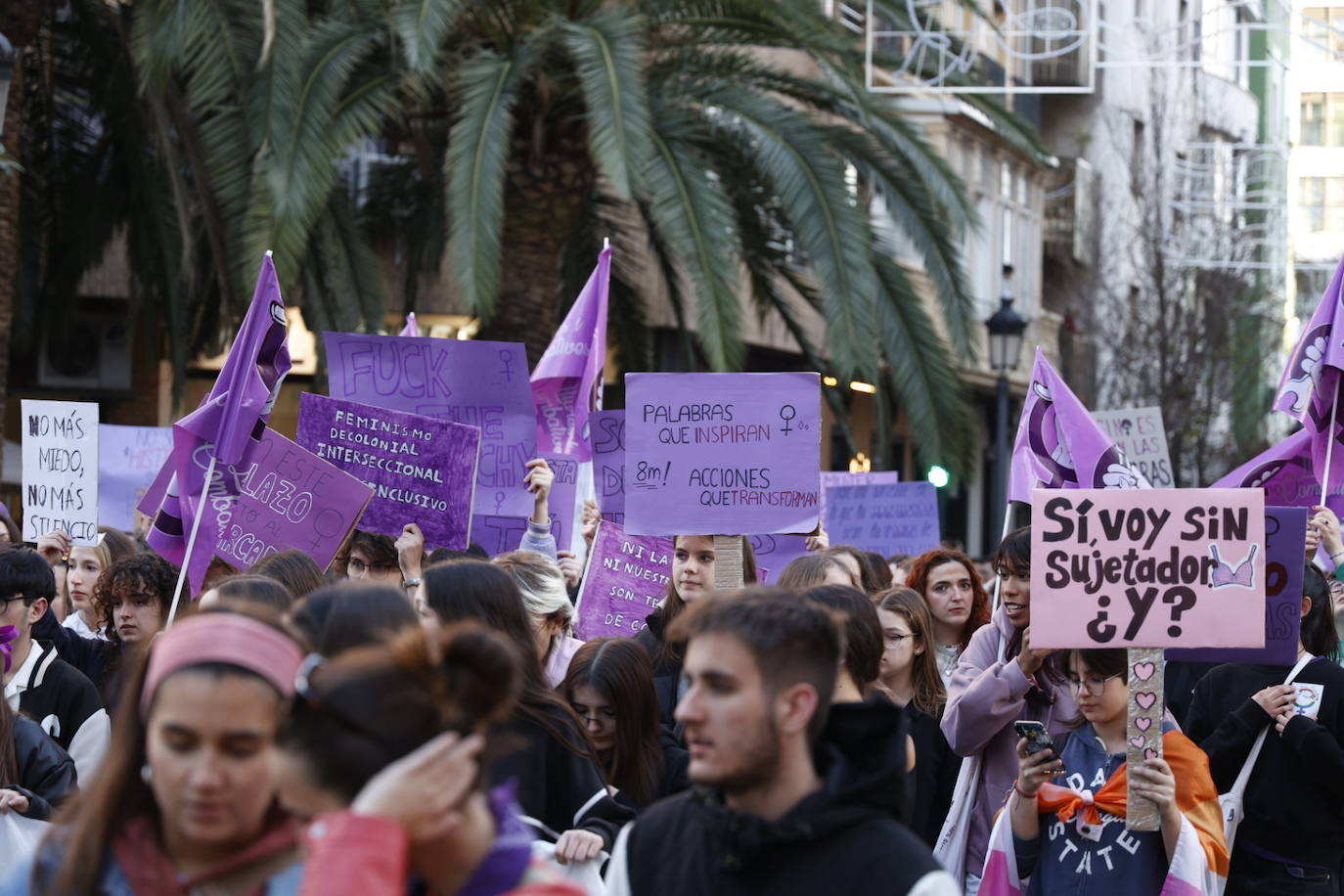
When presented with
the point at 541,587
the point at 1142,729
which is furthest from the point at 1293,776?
the point at 541,587

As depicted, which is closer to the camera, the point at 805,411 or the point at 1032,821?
the point at 1032,821

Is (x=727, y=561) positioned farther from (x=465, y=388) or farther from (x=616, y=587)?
(x=465, y=388)

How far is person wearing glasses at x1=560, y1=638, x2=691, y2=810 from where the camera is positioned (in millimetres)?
Answer: 5480

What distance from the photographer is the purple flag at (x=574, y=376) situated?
10539 mm

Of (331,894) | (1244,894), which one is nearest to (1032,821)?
(1244,894)

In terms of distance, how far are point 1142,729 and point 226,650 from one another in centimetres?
276

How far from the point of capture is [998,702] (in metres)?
5.77

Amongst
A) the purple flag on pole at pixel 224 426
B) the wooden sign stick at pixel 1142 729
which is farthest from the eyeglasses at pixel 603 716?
the purple flag on pole at pixel 224 426

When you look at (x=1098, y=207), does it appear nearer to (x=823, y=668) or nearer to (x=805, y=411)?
(x=805, y=411)

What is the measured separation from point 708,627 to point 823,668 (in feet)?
0.69

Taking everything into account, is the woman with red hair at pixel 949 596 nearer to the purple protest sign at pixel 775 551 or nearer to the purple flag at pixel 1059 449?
the purple flag at pixel 1059 449

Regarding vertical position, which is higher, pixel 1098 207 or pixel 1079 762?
pixel 1098 207

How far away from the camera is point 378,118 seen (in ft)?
47.4

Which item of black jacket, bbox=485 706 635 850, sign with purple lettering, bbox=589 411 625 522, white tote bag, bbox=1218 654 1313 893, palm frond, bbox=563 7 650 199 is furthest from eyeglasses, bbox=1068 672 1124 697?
palm frond, bbox=563 7 650 199
